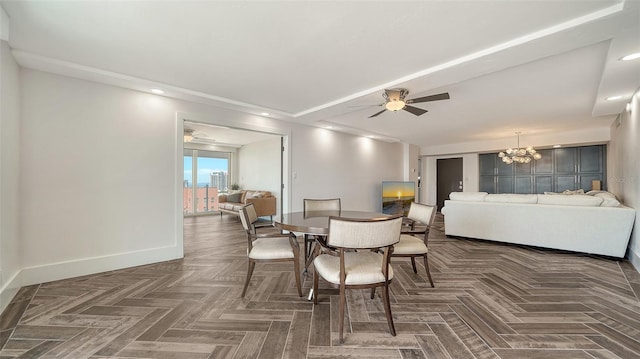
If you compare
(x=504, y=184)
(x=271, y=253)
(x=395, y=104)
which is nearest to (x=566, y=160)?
(x=504, y=184)

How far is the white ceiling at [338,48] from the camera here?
1.79 meters

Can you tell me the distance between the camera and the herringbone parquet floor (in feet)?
5.52

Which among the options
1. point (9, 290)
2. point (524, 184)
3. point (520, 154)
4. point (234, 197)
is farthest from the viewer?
point (234, 197)

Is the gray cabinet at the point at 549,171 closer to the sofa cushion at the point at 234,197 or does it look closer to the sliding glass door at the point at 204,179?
the sofa cushion at the point at 234,197

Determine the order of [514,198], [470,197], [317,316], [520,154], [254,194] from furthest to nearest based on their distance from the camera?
[254,194]
[520,154]
[470,197]
[514,198]
[317,316]

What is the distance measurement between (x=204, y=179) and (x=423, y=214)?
754 centimetres

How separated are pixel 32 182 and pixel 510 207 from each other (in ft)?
21.8

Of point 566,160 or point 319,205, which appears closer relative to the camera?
point 319,205

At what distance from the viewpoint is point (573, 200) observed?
385cm

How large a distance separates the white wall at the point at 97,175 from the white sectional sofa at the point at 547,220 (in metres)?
4.63

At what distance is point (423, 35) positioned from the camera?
2.09 m

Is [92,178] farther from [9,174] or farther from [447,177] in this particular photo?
[447,177]

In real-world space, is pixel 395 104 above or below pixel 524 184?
above

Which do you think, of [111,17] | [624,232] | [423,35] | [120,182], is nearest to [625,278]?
[624,232]
